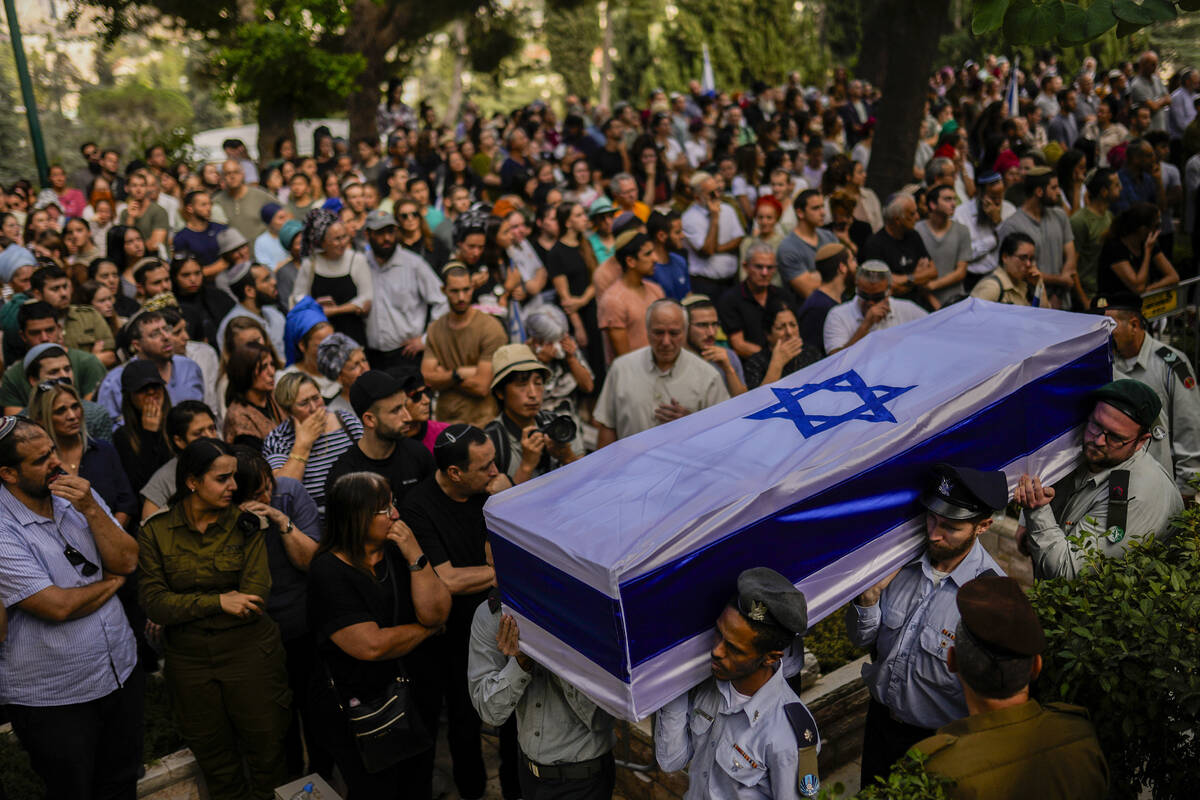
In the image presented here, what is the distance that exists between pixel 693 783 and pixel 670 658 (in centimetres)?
44

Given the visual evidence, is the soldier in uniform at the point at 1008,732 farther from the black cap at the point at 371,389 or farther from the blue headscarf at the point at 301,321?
the blue headscarf at the point at 301,321

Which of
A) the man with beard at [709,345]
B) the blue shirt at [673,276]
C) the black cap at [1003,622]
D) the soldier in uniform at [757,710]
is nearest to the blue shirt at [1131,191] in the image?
the blue shirt at [673,276]

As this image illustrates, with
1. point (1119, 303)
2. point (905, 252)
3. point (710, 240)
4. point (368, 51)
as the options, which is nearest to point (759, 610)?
point (1119, 303)

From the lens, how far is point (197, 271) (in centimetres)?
698

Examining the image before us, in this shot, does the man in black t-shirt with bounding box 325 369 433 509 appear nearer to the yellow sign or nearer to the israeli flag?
the israeli flag

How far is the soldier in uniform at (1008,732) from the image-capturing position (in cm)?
254

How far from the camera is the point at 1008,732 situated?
2.58 metres

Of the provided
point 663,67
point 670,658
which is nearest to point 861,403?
point 670,658

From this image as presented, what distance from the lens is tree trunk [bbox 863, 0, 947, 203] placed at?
409 inches

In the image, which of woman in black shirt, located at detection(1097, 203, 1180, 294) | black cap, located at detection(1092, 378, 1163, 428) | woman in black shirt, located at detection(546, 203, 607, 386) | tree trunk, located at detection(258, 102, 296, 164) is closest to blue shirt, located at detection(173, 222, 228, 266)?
woman in black shirt, located at detection(546, 203, 607, 386)

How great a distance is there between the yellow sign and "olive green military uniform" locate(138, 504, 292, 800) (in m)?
4.59

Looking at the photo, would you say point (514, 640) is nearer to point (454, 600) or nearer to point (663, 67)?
point (454, 600)

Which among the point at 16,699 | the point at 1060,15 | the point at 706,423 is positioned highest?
the point at 1060,15

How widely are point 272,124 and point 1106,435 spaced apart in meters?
15.0
